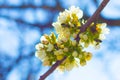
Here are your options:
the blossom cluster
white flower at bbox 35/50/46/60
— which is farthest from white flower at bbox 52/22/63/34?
white flower at bbox 35/50/46/60

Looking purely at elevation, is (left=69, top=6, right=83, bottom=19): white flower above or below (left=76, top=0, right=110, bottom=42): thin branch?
above

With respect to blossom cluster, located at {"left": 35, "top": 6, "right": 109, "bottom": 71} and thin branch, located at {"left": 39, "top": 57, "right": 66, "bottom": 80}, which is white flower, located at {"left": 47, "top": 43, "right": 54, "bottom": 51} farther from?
thin branch, located at {"left": 39, "top": 57, "right": 66, "bottom": 80}

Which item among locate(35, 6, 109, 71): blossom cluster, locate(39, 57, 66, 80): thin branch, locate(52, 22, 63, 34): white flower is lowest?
locate(39, 57, 66, 80): thin branch

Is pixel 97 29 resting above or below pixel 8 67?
below

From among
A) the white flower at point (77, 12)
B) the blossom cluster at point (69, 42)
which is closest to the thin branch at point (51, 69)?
the blossom cluster at point (69, 42)

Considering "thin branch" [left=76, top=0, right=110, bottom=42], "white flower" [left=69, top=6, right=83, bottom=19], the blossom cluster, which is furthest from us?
"white flower" [left=69, top=6, right=83, bottom=19]

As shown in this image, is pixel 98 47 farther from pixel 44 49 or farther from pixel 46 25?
pixel 46 25

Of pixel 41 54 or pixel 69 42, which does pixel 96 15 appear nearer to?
pixel 69 42

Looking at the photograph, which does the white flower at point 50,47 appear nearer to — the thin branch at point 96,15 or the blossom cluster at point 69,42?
the blossom cluster at point 69,42

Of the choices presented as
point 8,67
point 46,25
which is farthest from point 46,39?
point 8,67
